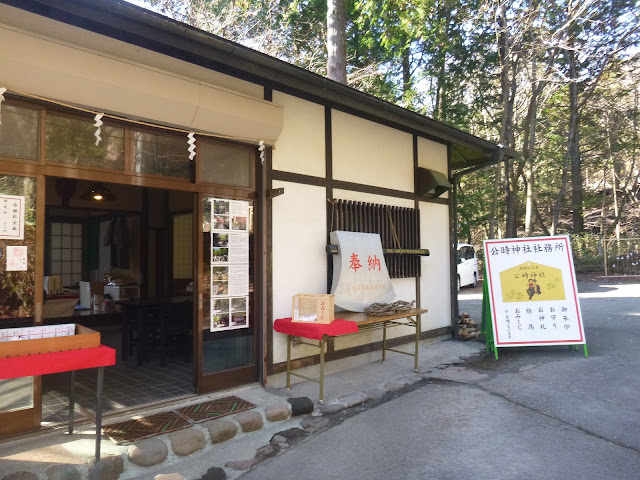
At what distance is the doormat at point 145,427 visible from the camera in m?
3.59

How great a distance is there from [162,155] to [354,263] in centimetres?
260

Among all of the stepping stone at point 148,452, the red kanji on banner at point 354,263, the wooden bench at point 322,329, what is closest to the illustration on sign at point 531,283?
the wooden bench at point 322,329

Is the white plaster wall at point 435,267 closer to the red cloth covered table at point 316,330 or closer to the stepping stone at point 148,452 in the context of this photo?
the red cloth covered table at point 316,330

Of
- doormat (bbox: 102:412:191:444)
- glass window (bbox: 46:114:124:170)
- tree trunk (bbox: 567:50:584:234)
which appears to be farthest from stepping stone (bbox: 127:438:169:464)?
tree trunk (bbox: 567:50:584:234)

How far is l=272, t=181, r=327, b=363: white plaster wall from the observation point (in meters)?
5.16

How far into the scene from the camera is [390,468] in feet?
11.0

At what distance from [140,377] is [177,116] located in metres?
3.15

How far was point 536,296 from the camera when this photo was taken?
21.1 feet

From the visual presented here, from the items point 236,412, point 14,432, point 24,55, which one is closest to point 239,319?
point 236,412

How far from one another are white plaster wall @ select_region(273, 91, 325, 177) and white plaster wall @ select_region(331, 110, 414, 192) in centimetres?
29

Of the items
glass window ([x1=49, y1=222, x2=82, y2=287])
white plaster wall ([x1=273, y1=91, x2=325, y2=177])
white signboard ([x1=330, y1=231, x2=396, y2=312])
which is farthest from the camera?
glass window ([x1=49, y1=222, x2=82, y2=287])

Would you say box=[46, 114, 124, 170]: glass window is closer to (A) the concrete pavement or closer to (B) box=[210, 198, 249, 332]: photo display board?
(B) box=[210, 198, 249, 332]: photo display board

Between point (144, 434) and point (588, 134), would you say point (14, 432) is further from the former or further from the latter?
point (588, 134)

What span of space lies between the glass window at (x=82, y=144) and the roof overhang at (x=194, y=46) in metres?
0.77
